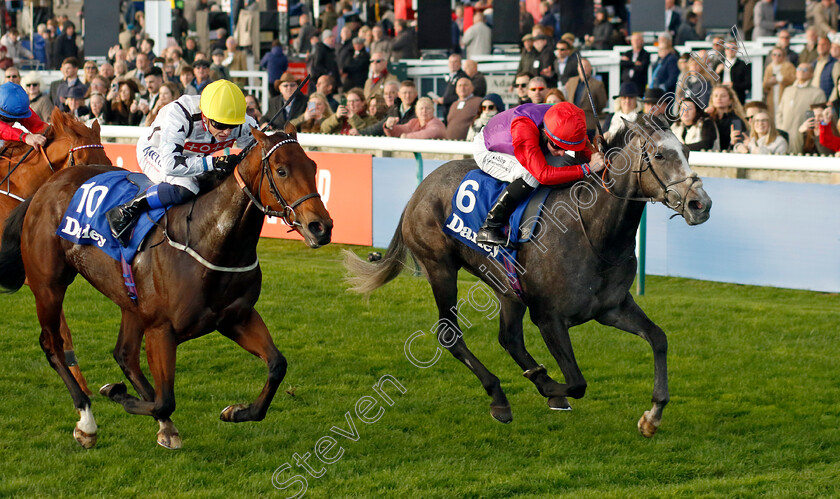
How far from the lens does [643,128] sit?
17.3 ft

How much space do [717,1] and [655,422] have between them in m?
8.49

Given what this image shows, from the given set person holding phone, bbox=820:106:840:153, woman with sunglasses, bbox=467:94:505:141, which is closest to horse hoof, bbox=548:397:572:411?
person holding phone, bbox=820:106:840:153

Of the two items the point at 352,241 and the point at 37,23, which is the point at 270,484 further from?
the point at 37,23

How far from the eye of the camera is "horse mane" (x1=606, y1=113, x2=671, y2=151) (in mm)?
5277

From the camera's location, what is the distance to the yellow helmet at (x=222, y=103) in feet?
16.7

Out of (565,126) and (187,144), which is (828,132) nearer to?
(565,126)

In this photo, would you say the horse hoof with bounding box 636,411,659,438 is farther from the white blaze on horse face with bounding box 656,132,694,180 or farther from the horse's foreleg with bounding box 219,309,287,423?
the horse's foreleg with bounding box 219,309,287,423

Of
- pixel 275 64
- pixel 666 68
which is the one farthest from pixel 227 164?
pixel 275 64

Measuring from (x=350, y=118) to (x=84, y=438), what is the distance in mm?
6808

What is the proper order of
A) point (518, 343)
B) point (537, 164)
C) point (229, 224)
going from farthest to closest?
1. point (518, 343)
2. point (537, 164)
3. point (229, 224)

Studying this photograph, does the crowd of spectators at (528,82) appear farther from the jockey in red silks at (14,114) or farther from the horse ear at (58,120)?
the jockey in red silks at (14,114)

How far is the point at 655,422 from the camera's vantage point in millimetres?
5504

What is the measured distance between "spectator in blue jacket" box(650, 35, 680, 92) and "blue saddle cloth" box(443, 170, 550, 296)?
6514 millimetres

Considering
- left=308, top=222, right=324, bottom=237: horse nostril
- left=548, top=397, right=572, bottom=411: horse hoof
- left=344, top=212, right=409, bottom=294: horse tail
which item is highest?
left=308, top=222, right=324, bottom=237: horse nostril
